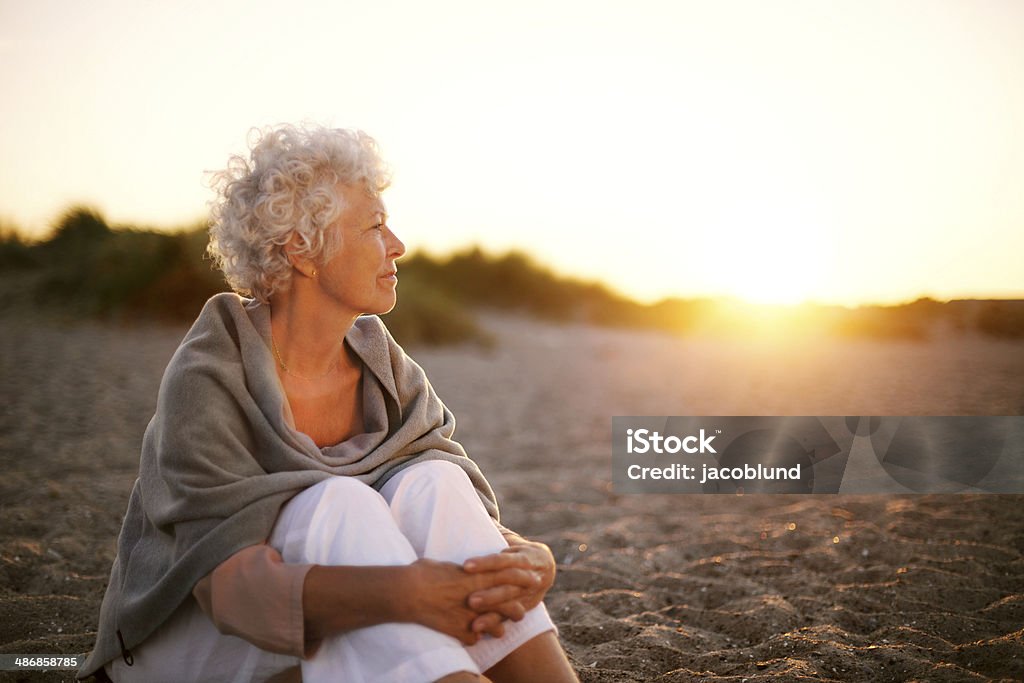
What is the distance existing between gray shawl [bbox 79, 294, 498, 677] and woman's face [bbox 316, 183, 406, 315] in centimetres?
18

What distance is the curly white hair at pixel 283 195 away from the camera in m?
1.86

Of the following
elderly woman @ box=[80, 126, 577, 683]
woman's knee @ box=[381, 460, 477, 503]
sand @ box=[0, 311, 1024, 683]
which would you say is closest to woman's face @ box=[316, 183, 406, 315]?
elderly woman @ box=[80, 126, 577, 683]

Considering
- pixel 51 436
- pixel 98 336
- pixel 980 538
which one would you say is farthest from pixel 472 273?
pixel 980 538

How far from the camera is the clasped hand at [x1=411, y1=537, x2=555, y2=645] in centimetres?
149

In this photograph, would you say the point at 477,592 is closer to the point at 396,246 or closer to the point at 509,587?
the point at 509,587

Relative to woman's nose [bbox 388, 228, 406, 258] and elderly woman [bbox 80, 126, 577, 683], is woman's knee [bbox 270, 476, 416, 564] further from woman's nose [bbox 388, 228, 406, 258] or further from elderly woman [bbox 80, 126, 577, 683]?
woman's nose [bbox 388, 228, 406, 258]

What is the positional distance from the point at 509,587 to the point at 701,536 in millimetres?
2415

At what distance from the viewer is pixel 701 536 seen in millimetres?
3795

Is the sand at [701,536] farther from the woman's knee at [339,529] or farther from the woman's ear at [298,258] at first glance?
the woman's ear at [298,258]

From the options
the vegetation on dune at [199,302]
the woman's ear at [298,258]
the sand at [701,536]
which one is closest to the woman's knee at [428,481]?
the woman's ear at [298,258]

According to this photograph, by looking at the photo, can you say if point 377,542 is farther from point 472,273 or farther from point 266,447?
point 472,273

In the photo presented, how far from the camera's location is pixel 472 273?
19016 millimetres

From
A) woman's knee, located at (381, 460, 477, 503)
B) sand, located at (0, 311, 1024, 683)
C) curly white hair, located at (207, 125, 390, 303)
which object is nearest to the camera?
woman's knee, located at (381, 460, 477, 503)

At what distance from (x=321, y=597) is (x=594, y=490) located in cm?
340
